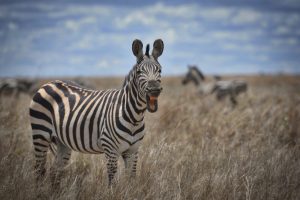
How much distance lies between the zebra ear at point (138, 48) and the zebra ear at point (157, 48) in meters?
0.23

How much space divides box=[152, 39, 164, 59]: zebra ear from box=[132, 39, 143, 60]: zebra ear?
0.74ft

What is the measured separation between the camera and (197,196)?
498 centimetres

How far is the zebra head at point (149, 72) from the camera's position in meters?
4.85

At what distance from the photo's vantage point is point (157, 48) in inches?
216

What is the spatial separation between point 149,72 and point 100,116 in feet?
3.68

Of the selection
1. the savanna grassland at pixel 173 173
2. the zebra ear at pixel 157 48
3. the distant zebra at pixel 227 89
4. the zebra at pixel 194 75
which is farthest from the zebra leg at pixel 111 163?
the zebra at pixel 194 75

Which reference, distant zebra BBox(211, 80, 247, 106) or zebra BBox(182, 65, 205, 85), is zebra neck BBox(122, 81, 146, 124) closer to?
distant zebra BBox(211, 80, 247, 106)

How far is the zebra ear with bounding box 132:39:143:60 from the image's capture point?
17.3 ft

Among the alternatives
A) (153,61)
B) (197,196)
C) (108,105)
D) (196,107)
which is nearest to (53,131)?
(108,105)

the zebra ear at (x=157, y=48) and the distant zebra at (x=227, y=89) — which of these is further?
the distant zebra at (x=227, y=89)

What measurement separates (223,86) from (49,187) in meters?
14.8

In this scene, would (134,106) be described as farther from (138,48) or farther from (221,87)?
(221,87)

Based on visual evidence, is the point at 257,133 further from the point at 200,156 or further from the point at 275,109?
the point at 200,156

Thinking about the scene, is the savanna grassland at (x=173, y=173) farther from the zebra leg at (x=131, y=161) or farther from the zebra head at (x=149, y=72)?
the zebra head at (x=149, y=72)
